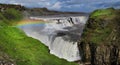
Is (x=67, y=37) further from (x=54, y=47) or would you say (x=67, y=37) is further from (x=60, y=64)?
(x=60, y=64)

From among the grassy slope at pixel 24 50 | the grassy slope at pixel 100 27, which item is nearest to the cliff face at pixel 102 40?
the grassy slope at pixel 100 27

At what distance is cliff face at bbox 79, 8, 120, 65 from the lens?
45.5m

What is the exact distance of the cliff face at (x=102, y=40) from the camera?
149 feet

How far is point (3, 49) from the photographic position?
2350 centimetres

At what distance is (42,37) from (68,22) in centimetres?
1705

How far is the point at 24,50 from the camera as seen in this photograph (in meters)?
24.7

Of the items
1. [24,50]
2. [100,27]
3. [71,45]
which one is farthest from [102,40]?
[24,50]

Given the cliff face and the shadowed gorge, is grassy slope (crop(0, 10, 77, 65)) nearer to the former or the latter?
the shadowed gorge

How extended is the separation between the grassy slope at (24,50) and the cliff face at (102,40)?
66.3 feet

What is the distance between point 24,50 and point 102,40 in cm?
2369

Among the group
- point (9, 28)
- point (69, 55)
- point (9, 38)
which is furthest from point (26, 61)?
point (69, 55)

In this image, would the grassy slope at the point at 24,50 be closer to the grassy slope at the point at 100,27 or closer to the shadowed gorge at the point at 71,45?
the shadowed gorge at the point at 71,45

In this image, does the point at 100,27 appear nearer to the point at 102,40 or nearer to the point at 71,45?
the point at 102,40

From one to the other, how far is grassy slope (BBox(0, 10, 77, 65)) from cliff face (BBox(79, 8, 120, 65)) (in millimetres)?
20207
